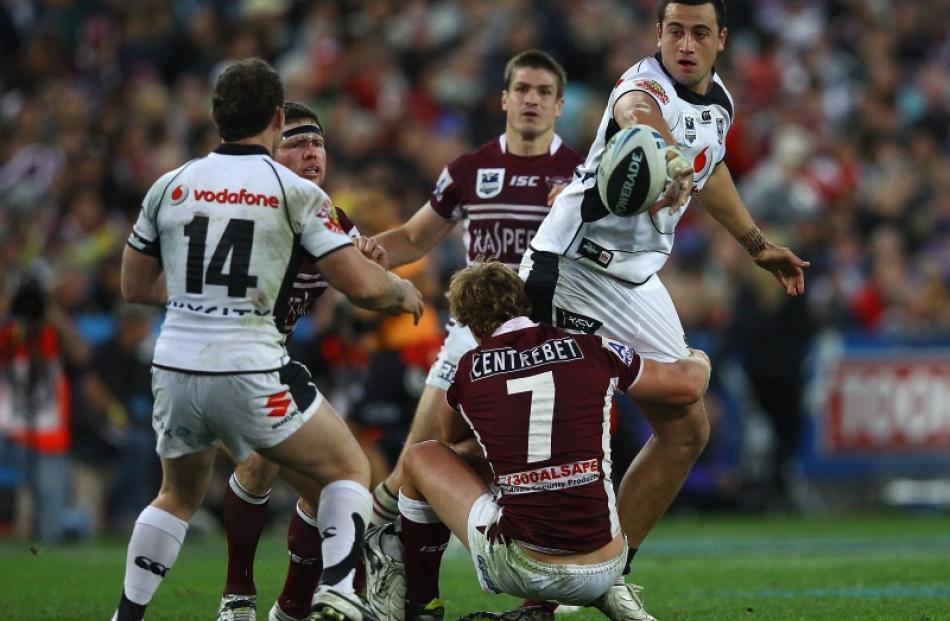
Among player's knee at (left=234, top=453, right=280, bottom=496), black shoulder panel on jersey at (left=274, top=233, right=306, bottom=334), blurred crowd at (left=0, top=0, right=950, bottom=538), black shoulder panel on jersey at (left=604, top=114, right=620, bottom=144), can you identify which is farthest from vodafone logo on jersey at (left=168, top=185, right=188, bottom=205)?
blurred crowd at (left=0, top=0, right=950, bottom=538)

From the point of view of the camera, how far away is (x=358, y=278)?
6.50 meters

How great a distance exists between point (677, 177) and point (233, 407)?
2141 mm

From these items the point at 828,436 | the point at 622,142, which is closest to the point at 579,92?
the point at 828,436

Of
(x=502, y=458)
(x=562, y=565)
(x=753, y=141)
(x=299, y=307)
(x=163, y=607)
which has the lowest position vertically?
(x=163, y=607)

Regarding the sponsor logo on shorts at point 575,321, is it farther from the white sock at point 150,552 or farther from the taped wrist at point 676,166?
the white sock at point 150,552

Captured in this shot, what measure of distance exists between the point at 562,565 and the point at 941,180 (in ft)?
45.6

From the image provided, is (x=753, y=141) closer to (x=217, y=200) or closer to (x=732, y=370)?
(x=732, y=370)

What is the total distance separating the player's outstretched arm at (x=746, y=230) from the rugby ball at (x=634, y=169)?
3.65 ft

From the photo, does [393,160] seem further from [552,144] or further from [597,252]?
[597,252]

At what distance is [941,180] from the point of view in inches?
756

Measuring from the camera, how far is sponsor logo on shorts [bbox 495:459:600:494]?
662 cm

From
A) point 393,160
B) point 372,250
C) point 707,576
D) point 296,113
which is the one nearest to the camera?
point 372,250

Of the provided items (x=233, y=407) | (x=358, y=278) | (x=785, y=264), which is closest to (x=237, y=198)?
(x=358, y=278)

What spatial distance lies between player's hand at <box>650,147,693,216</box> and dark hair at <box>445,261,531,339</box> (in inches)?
30.9
